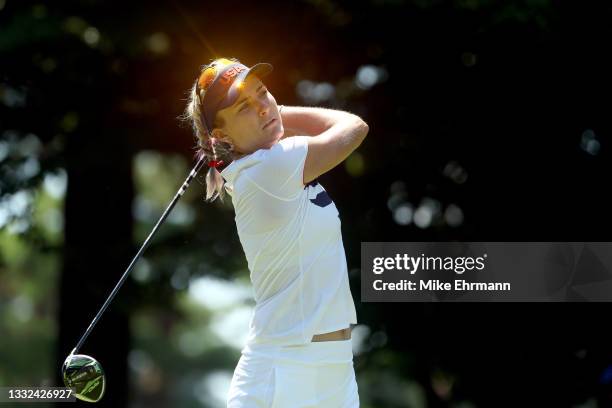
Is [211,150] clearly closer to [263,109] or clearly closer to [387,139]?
[263,109]

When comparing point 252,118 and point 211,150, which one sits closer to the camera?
point 252,118

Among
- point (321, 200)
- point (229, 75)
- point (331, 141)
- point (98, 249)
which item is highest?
point (98, 249)

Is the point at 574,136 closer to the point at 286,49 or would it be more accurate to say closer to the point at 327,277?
the point at 286,49

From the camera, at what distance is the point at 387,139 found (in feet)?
31.1

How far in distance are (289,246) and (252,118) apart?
43cm

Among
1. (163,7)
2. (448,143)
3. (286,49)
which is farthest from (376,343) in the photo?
(163,7)

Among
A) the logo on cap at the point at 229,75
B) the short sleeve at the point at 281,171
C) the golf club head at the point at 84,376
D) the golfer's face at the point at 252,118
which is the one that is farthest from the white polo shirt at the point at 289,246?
the golf club head at the point at 84,376

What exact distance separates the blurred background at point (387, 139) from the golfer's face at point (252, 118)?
16.8 feet

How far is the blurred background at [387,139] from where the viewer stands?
9.01 metres

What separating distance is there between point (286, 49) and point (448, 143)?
1.52m

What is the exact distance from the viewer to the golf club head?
411 cm

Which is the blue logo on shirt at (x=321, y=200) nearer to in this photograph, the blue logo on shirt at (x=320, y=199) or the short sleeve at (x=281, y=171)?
the blue logo on shirt at (x=320, y=199)

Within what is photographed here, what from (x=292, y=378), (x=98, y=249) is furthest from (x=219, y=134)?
(x=98, y=249)

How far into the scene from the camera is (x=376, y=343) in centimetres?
973
